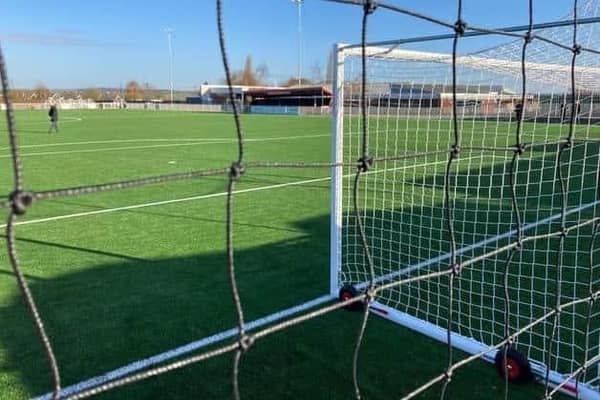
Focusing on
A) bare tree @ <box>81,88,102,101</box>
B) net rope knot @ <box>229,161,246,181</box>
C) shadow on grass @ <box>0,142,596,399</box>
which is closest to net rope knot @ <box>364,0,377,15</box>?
net rope knot @ <box>229,161,246,181</box>

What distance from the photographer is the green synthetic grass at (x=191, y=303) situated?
2707 millimetres

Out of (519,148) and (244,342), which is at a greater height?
(519,148)

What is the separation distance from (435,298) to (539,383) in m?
1.18

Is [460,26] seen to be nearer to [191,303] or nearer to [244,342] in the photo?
[244,342]

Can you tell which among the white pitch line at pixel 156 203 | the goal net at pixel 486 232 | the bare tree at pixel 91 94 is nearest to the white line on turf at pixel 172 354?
the goal net at pixel 486 232

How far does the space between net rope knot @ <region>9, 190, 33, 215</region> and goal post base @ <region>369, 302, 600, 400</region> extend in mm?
1807

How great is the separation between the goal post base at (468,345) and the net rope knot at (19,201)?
Result: 5.93 ft

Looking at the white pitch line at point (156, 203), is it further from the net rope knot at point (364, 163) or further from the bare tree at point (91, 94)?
the bare tree at point (91, 94)

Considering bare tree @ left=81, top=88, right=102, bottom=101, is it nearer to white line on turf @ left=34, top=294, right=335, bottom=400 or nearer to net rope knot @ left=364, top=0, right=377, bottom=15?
white line on turf @ left=34, top=294, right=335, bottom=400

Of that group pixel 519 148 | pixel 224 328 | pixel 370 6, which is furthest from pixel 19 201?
pixel 224 328

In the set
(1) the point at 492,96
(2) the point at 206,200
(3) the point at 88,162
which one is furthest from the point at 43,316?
(3) the point at 88,162

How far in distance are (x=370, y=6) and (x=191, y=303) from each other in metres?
2.63

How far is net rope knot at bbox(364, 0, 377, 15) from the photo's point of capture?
1685 mm

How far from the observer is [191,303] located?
371cm
